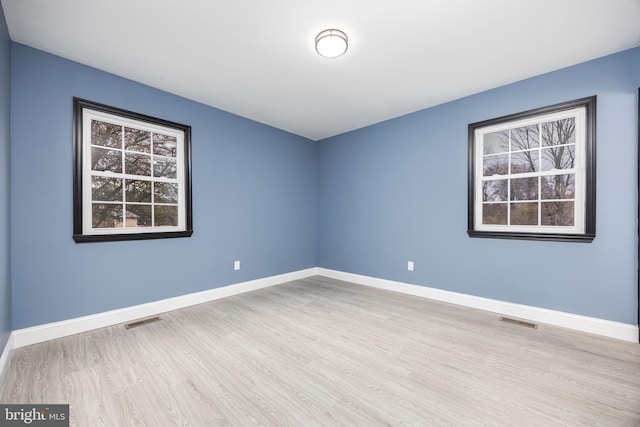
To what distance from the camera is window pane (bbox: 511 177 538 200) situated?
303 centimetres

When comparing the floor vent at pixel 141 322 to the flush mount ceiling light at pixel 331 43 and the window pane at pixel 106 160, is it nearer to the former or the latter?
the window pane at pixel 106 160

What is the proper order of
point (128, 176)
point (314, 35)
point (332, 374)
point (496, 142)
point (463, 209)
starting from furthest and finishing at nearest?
point (463, 209) < point (496, 142) < point (128, 176) < point (314, 35) < point (332, 374)

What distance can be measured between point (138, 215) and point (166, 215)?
0.31 metres

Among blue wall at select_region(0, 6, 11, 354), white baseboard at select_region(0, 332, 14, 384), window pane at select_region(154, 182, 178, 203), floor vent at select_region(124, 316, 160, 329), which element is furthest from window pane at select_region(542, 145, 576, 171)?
white baseboard at select_region(0, 332, 14, 384)

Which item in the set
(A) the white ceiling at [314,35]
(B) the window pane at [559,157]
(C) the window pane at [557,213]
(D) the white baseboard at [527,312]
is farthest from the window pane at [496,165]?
(D) the white baseboard at [527,312]

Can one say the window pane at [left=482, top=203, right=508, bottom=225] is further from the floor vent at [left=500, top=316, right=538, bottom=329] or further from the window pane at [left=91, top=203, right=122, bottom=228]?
the window pane at [left=91, top=203, right=122, bottom=228]

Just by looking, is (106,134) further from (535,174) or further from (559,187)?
(559,187)

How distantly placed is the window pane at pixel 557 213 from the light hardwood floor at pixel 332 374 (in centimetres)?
110

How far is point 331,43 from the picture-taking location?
231cm

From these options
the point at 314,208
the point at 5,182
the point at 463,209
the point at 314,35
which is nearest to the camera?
the point at 5,182

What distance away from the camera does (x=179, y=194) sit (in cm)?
344

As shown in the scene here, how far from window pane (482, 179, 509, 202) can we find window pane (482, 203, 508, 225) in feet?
0.24

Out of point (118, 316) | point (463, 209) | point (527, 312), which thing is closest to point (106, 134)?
point (118, 316)

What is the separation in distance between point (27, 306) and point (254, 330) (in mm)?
2000
